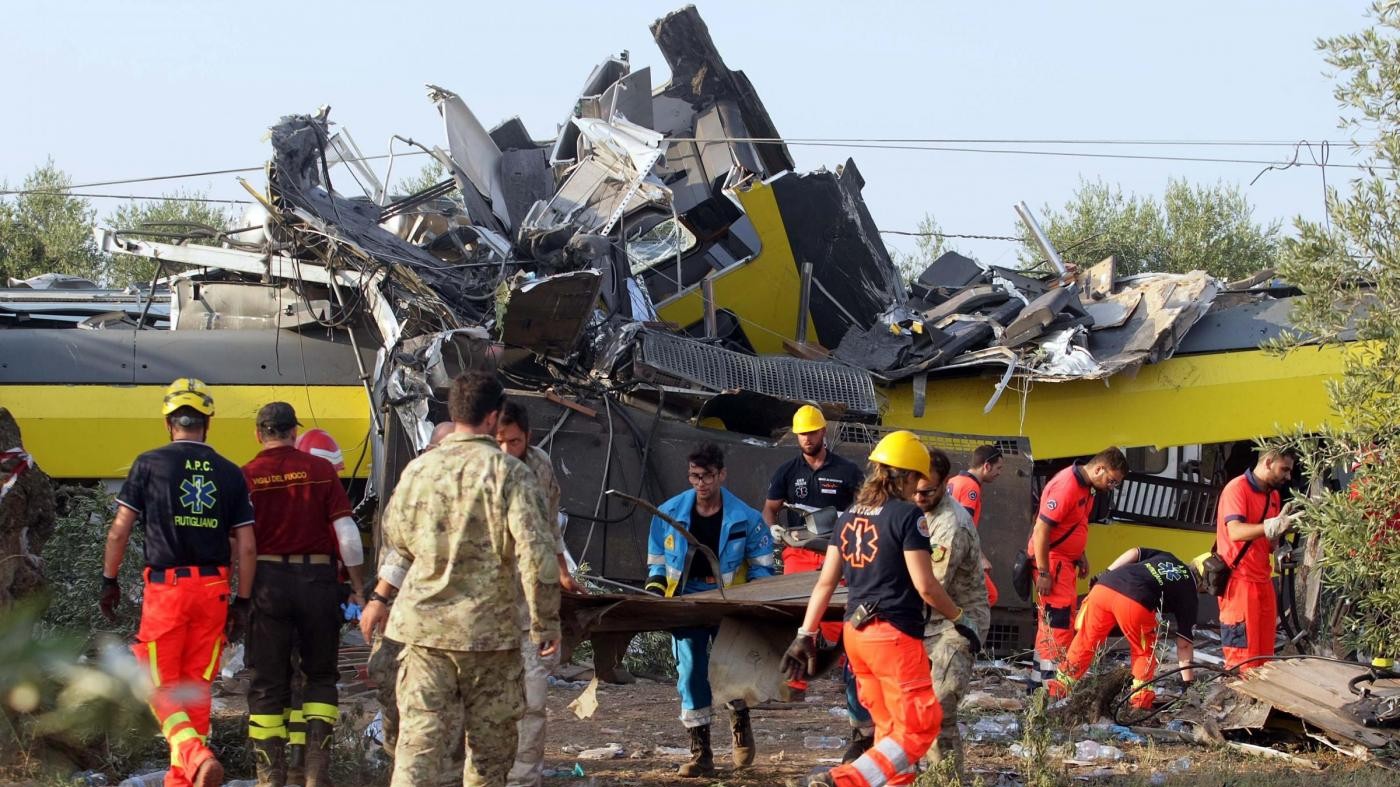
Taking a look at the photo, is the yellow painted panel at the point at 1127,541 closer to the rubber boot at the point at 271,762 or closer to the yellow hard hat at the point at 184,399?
the rubber boot at the point at 271,762

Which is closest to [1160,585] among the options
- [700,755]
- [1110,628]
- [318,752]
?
[1110,628]

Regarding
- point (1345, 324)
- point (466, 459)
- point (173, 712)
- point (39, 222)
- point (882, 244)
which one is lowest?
point (173, 712)

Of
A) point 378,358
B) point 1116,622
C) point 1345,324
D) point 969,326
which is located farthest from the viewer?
point 969,326

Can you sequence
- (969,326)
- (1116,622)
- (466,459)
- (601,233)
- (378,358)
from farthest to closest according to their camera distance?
(969,326) → (601,233) → (378,358) → (1116,622) → (466,459)

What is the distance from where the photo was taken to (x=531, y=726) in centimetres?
604

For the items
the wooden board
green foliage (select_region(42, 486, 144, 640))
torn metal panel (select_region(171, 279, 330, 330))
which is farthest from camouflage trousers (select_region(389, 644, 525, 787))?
torn metal panel (select_region(171, 279, 330, 330))

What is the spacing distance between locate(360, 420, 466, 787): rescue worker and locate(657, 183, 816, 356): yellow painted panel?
24.9ft

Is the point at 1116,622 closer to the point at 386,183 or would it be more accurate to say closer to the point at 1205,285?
the point at 1205,285

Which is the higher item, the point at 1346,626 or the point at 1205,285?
the point at 1205,285

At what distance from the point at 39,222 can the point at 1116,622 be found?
75.3 ft

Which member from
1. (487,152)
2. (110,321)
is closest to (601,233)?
(487,152)

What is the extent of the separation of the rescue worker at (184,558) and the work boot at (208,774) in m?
0.21

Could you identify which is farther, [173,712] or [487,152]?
[487,152]

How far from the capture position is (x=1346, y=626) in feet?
24.2
